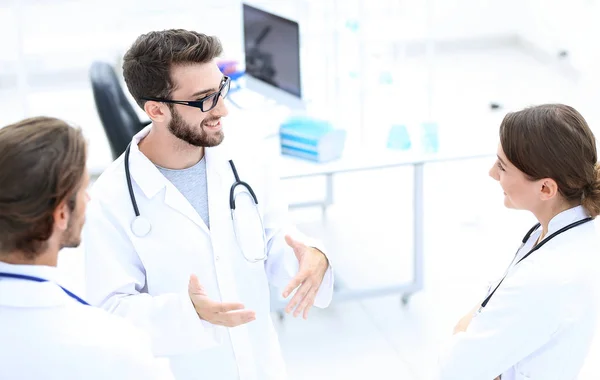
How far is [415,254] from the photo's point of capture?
130 inches

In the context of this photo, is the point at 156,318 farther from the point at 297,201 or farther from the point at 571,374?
the point at 297,201

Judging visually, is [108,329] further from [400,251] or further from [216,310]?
[400,251]

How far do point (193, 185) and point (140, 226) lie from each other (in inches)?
7.0

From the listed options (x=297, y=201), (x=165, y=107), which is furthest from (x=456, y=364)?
(x=297, y=201)

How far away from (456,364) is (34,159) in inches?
38.3

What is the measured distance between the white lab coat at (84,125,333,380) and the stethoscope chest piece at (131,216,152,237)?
0.02 metres

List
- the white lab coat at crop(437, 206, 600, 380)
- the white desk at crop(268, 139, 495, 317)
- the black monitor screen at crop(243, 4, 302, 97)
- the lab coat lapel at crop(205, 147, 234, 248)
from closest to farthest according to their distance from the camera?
1. the white lab coat at crop(437, 206, 600, 380)
2. the lab coat lapel at crop(205, 147, 234, 248)
3. the white desk at crop(268, 139, 495, 317)
4. the black monitor screen at crop(243, 4, 302, 97)

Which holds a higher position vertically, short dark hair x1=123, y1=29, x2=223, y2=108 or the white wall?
short dark hair x1=123, y1=29, x2=223, y2=108

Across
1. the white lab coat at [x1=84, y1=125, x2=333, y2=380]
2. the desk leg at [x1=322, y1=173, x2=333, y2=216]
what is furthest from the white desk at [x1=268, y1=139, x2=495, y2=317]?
the white lab coat at [x1=84, y1=125, x2=333, y2=380]

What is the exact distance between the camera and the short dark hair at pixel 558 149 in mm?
1599

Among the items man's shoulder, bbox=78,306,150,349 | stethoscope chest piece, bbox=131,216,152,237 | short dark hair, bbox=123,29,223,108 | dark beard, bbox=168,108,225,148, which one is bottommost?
stethoscope chest piece, bbox=131,216,152,237

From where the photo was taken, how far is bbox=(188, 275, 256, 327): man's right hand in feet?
5.21

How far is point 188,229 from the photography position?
1.80 m

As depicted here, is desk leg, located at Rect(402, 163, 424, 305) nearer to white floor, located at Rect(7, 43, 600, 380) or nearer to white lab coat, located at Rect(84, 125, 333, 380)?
white floor, located at Rect(7, 43, 600, 380)
